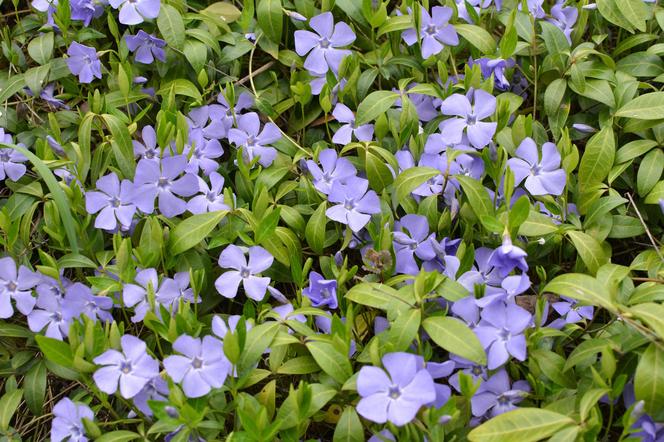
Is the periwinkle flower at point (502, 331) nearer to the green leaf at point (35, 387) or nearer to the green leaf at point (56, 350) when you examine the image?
the green leaf at point (56, 350)

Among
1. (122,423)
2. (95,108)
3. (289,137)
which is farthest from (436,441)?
(95,108)

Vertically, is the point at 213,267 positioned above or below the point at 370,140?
below

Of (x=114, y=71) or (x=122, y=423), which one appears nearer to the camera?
(x=122, y=423)

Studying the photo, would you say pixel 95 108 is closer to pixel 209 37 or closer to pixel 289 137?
pixel 209 37

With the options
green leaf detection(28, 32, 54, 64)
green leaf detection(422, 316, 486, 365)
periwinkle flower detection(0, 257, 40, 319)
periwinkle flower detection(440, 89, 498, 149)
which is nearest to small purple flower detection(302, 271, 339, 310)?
green leaf detection(422, 316, 486, 365)

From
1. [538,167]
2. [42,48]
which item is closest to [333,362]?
[538,167]

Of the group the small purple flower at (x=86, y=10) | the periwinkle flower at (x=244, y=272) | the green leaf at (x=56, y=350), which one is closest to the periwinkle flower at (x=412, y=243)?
the periwinkle flower at (x=244, y=272)

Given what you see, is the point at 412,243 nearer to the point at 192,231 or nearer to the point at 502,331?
the point at 502,331
